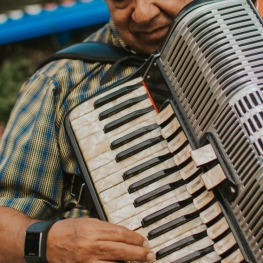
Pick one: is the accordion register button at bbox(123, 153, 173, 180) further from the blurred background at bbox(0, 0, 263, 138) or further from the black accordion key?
the blurred background at bbox(0, 0, 263, 138)

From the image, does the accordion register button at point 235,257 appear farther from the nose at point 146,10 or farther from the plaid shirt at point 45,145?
the nose at point 146,10

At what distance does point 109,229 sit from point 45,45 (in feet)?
8.10

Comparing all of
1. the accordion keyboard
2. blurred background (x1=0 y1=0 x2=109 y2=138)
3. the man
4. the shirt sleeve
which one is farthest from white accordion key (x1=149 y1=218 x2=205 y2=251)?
blurred background (x1=0 y1=0 x2=109 y2=138)

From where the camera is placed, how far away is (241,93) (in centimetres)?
135

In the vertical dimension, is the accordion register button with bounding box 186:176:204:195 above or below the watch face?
below

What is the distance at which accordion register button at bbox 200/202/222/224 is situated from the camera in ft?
4.55

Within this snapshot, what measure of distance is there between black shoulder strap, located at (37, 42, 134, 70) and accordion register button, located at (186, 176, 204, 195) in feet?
1.96

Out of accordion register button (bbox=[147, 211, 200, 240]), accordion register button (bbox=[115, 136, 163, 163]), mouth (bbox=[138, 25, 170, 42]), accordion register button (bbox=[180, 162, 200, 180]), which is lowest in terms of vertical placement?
accordion register button (bbox=[147, 211, 200, 240])

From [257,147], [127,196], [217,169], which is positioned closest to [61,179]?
[127,196]

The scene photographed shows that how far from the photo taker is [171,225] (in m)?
1.46

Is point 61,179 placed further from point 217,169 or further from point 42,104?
point 217,169

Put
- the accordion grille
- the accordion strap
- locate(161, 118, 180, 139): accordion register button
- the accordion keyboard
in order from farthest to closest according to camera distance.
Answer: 1. the accordion strap
2. locate(161, 118, 180, 139): accordion register button
3. the accordion keyboard
4. the accordion grille

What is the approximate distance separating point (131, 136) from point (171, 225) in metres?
0.27

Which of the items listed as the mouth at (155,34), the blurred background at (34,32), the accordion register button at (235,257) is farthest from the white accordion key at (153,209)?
the blurred background at (34,32)
